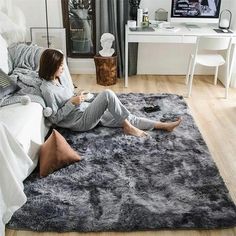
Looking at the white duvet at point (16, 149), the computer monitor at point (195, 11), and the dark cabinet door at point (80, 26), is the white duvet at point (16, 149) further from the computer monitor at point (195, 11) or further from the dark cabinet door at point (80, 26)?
the computer monitor at point (195, 11)

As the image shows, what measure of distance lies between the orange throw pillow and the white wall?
2235mm

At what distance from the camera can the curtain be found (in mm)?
3836

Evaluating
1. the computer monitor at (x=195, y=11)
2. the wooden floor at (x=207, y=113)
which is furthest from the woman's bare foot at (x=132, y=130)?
the computer monitor at (x=195, y=11)

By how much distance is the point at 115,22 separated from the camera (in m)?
3.90

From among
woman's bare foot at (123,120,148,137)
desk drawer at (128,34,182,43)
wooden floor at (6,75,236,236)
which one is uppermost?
desk drawer at (128,34,182,43)

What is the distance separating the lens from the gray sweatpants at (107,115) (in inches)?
101

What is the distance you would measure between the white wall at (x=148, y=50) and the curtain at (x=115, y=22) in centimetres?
26

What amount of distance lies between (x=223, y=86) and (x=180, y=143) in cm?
169

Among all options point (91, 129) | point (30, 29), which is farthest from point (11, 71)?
point (30, 29)

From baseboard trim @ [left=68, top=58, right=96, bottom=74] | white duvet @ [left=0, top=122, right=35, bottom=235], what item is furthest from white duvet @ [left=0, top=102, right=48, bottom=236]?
baseboard trim @ [left=68, top=58, right=96, bottom=74]

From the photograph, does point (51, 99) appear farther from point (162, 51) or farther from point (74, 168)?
point (162, 51)

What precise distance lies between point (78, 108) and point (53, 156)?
0.57 meters

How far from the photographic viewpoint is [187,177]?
2.21 metres

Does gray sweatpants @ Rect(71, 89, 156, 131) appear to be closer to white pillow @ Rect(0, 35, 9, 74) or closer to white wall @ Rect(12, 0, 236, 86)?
white pillow @ Rect(0, 35, 9, 74)
